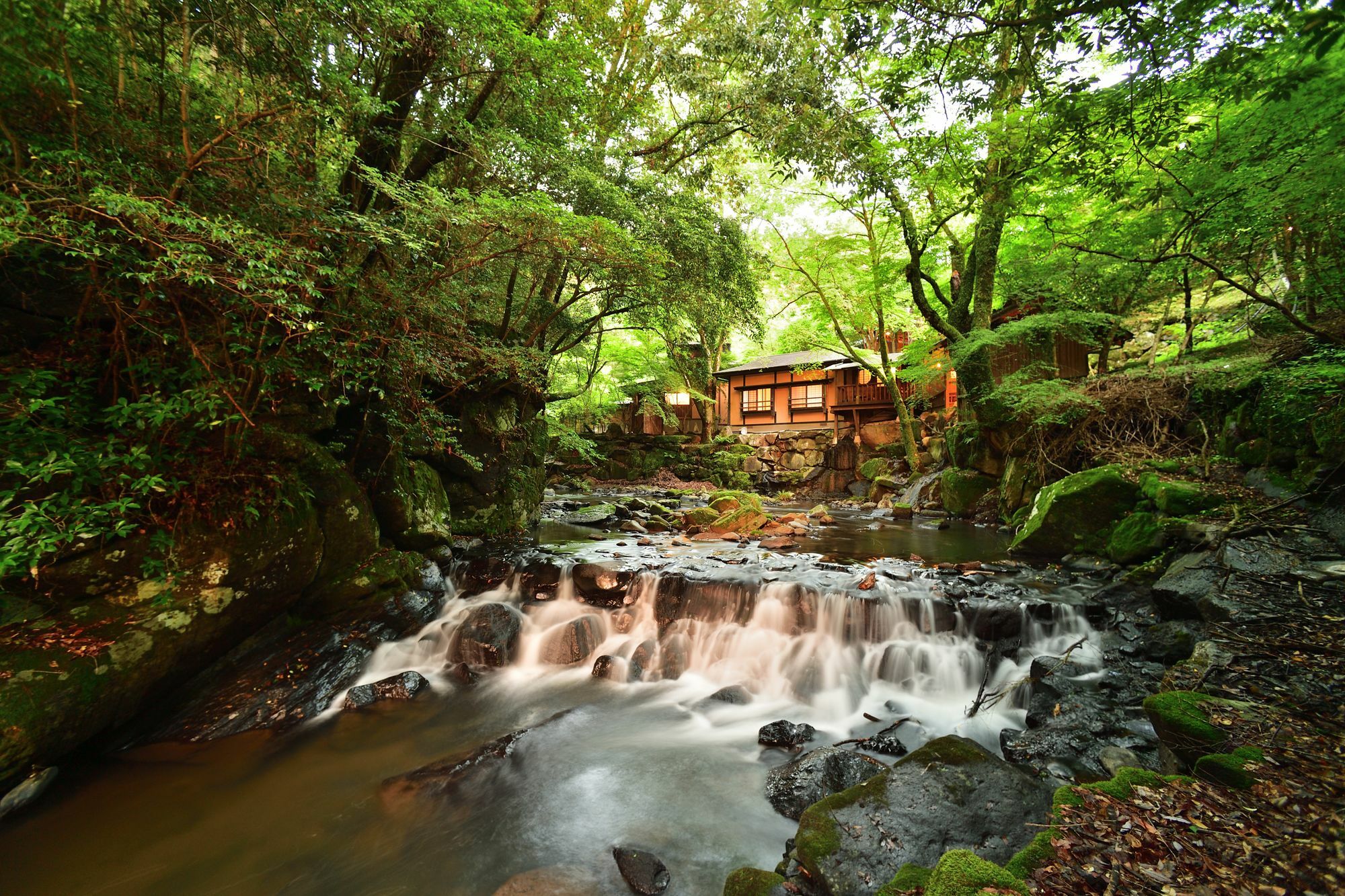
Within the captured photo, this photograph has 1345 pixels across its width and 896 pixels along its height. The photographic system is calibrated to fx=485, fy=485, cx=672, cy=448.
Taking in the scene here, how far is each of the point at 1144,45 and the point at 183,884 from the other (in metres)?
8.41

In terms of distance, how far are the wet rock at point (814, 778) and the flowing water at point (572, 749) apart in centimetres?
12

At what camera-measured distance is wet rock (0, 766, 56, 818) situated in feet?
11.1

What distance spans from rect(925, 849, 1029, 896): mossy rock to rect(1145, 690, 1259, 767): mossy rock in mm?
1471

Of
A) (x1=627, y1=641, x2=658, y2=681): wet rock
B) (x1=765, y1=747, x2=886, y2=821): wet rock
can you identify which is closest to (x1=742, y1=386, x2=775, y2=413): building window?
(x1=627, y1=641, x2=658, y2=681): wet rock

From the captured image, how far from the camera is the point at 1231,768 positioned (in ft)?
7.59

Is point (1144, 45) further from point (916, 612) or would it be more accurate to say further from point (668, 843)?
point (668, 843)

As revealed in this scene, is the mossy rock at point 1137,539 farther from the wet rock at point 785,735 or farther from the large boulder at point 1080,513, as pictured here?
the wet rock at point 785,735

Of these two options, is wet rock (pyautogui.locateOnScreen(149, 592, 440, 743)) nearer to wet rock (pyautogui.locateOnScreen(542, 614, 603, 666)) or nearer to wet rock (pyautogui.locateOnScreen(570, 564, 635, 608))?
wet rock (pyautogui.locateOnScreen(542, 614, 603, 666))

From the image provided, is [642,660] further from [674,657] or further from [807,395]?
[807,395]

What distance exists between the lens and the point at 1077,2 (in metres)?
3.01

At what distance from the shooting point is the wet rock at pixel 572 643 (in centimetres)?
648

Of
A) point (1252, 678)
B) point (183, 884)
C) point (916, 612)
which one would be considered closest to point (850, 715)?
point (916, 612)

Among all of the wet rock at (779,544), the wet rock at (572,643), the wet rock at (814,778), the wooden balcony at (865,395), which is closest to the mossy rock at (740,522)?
the wet rock at (779,544)

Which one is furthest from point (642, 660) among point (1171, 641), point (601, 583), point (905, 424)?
point (905, 424)
